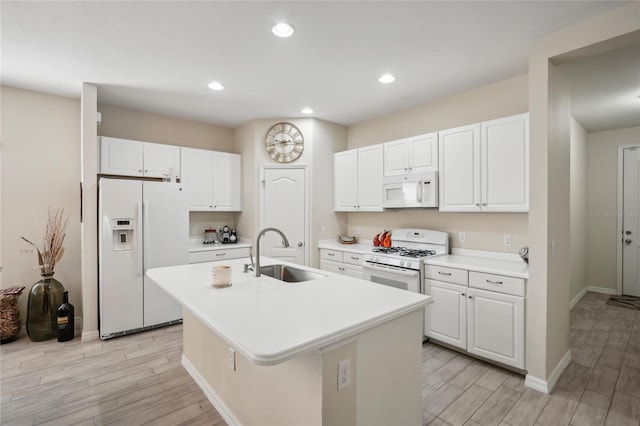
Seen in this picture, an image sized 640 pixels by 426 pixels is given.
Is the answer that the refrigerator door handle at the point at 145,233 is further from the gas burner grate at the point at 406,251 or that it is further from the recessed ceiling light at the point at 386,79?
the recessed ceiling light at the point at 386,79

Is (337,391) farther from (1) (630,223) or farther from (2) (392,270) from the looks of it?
(1) (630,223)

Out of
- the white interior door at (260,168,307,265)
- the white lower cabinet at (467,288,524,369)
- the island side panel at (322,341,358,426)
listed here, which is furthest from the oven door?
the island side panel at (322,341,358,426)

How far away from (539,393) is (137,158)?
466 centimetres

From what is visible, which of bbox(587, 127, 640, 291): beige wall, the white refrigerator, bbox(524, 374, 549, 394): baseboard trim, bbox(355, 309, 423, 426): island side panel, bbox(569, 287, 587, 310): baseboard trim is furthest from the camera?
bbox(587, 127, 640, 291): beige wall

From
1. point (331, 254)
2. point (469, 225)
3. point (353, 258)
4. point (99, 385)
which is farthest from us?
point (331, 254)

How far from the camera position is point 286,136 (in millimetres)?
4398

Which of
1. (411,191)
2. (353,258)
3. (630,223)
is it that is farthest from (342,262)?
(630,223)

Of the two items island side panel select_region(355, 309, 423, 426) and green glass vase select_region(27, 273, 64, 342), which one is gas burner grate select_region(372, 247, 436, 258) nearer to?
island side panel select_region(355, 309, 423, 426)

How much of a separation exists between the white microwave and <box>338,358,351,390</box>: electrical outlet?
7.84ft

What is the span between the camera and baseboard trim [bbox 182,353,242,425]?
1.99 m

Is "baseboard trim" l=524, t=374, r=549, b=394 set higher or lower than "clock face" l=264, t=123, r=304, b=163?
lower

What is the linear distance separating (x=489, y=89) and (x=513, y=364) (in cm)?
261

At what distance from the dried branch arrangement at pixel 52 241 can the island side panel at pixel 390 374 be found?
3.54m

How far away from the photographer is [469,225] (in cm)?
337
